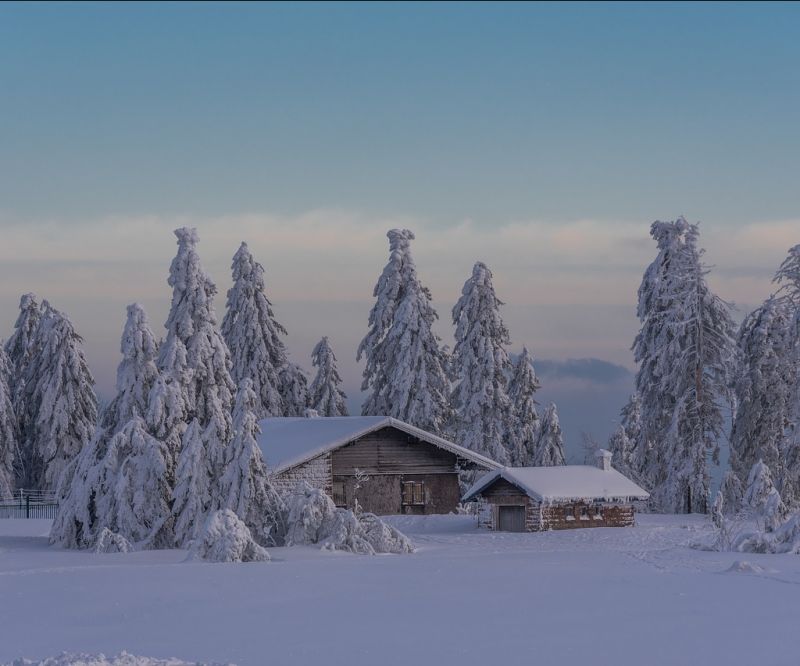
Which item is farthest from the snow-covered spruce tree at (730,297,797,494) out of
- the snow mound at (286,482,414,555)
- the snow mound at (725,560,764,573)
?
the snow mound at (725,560,764,573)

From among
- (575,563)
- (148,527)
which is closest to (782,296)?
(575,563)

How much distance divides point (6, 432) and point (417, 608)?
46.6 meters

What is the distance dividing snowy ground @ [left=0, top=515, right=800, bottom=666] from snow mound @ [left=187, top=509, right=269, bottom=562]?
34.1 inches

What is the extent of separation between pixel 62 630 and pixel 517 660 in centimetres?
760

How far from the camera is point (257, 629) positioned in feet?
59.2

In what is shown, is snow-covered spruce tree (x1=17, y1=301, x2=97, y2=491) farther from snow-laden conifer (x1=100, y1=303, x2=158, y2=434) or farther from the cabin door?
the cabin door

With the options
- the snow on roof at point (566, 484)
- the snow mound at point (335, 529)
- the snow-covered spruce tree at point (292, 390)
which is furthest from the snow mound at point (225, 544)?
the snow-covered spruce tree at point (292, 390)

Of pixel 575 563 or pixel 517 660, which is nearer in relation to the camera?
pixel 517 660

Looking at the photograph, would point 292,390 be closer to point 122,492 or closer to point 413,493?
point 413,493

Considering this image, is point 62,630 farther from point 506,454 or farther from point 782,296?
point 506,454

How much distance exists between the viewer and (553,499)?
43312 mm

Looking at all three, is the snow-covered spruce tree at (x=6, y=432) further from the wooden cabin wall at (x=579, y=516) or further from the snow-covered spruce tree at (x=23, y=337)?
the wooden cabin wall at (x=579, y=516)

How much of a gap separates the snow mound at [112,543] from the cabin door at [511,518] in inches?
629

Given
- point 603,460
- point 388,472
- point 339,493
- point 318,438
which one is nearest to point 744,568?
point 603,460
